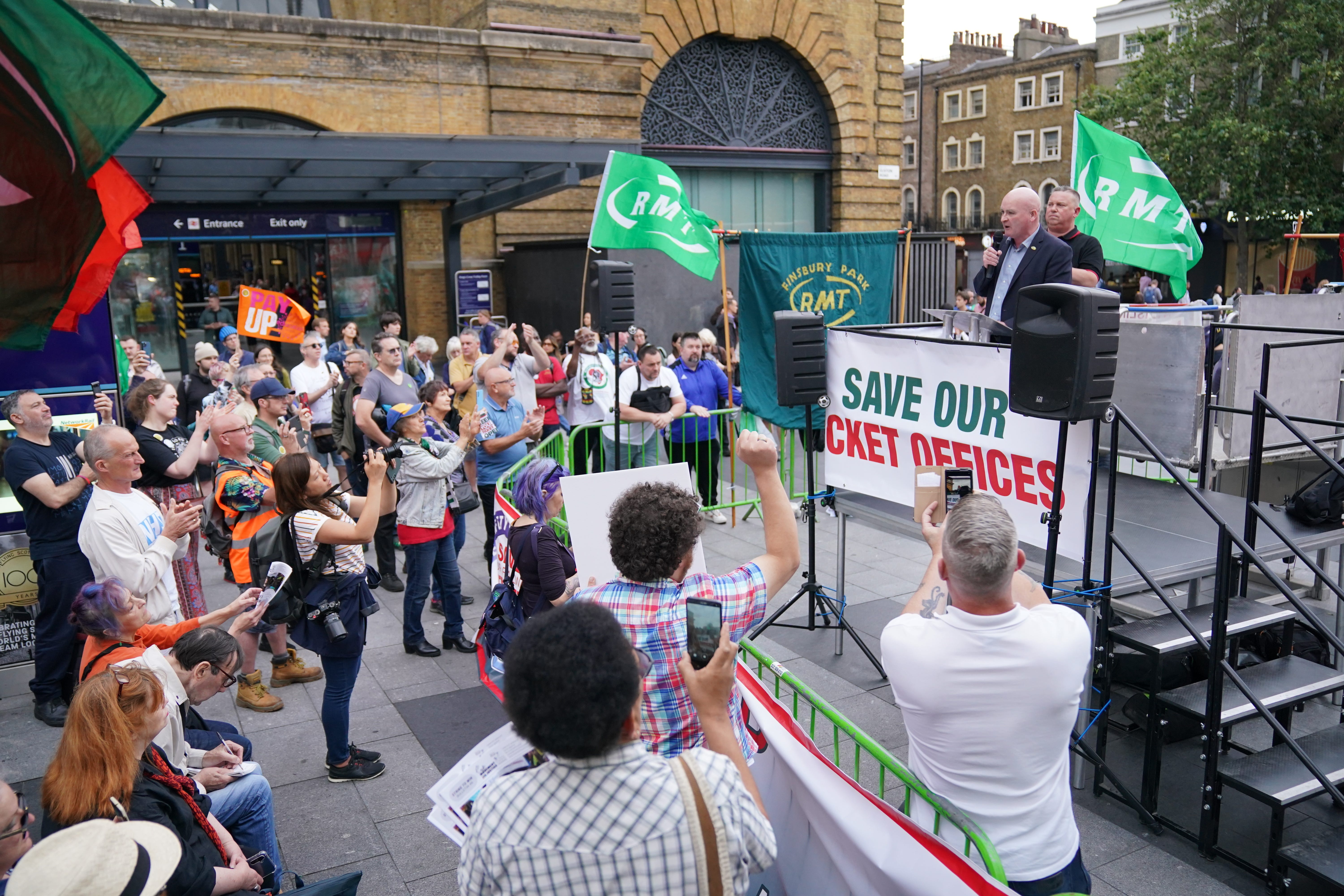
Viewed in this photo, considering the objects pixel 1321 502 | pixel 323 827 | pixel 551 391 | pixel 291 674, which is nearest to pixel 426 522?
pixel 291 674

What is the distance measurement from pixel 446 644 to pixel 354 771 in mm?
1911

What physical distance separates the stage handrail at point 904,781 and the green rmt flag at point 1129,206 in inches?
216

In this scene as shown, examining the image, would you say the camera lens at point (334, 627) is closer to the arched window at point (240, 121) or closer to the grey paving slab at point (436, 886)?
the grey paving slab at point (436, 886)

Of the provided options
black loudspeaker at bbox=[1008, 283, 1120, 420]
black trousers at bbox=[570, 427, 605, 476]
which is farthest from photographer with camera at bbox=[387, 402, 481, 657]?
black loudspeaker at bbox=[1008, 283, 1120, 420]

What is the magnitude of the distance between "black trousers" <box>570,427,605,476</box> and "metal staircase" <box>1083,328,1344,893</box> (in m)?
5.62

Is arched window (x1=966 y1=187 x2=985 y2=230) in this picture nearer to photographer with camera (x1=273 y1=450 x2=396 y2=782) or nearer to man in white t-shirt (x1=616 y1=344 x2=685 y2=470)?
man in white t-shirt (x1=616 y1=344 x2=685 y2=470)

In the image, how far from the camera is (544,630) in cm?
206

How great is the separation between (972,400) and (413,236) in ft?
46.4

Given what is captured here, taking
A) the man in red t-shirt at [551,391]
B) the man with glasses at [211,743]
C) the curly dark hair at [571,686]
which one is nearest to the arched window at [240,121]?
the man in red t-shirt at [551,391]

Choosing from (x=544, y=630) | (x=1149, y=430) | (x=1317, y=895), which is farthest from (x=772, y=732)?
(x=1149, y=430)

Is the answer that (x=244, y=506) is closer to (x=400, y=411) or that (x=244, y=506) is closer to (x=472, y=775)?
(x=400, y=411)

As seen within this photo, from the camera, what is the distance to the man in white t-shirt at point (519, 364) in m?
8.66

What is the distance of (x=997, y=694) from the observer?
274 cm

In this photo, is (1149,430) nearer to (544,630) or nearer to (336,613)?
(336,613)
